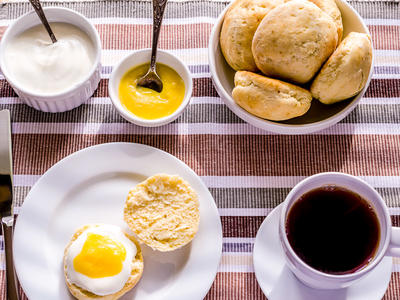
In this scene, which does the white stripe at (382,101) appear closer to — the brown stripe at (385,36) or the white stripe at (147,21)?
the brown stripe at (385,36)

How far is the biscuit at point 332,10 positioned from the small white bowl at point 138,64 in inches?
13.7

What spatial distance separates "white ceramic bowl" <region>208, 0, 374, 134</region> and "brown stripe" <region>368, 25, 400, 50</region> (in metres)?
0.18

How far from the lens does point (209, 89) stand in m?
1.47

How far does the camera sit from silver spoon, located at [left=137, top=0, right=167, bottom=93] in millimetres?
1392

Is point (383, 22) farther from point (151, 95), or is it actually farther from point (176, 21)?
point (151, 95)

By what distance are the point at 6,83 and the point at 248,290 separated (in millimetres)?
809

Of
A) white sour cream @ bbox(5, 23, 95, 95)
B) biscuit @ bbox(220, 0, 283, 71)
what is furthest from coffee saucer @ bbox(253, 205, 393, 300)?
white sour cream @ bbox(5, 23, 95, 95)

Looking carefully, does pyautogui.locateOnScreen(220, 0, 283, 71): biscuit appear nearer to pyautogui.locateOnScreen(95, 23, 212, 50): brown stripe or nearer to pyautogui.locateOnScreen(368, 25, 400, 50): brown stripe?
pyautogui.locateOnScreen(95, 23, 212, 50): brown stripe

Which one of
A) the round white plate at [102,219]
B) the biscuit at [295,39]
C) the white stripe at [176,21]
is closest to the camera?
the biscuit at [295,39]

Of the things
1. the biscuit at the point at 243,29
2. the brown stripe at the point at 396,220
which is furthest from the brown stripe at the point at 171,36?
the brown stripe at the point at 396,220

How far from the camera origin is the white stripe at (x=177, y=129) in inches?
56.7

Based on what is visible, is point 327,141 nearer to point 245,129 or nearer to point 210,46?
point 245,129

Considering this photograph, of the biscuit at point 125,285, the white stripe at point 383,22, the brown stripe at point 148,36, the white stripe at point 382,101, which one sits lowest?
the biscuit at point 125,285

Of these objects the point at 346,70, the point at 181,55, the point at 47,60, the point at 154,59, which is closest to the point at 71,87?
the point at 47,60
